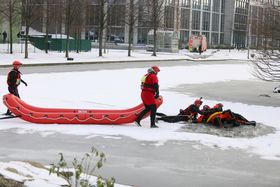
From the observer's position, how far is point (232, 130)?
11.9m

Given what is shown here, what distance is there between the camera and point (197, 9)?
10662 centimetres

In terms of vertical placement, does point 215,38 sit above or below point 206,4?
below

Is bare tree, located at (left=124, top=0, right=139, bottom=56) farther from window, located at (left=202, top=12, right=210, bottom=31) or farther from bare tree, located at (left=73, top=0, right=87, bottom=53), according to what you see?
window, located at (left=202, top=12, right=210, bottom=31)

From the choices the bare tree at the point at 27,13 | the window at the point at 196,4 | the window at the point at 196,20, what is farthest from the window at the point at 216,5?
the bare tree at the point at 27,13

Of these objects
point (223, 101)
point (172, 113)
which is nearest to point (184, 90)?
point (223, 101)

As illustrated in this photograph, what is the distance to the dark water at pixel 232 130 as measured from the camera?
456 inches

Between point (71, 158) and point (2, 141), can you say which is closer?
point (71, 158)

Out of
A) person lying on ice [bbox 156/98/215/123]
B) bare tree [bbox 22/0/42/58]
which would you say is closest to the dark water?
person lying on ice [bbox 156/98/215/123]

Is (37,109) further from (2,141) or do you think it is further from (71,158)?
(71,158)

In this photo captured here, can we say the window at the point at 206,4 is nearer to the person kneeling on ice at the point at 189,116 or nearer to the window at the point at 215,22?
the window at the point at 215,22

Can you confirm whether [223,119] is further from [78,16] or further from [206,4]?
[206,4]

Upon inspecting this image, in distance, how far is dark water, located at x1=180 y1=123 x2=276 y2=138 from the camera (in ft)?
38.0

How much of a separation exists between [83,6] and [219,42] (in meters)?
68.6

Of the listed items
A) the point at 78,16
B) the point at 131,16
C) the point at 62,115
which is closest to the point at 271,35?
the point at 62,115
